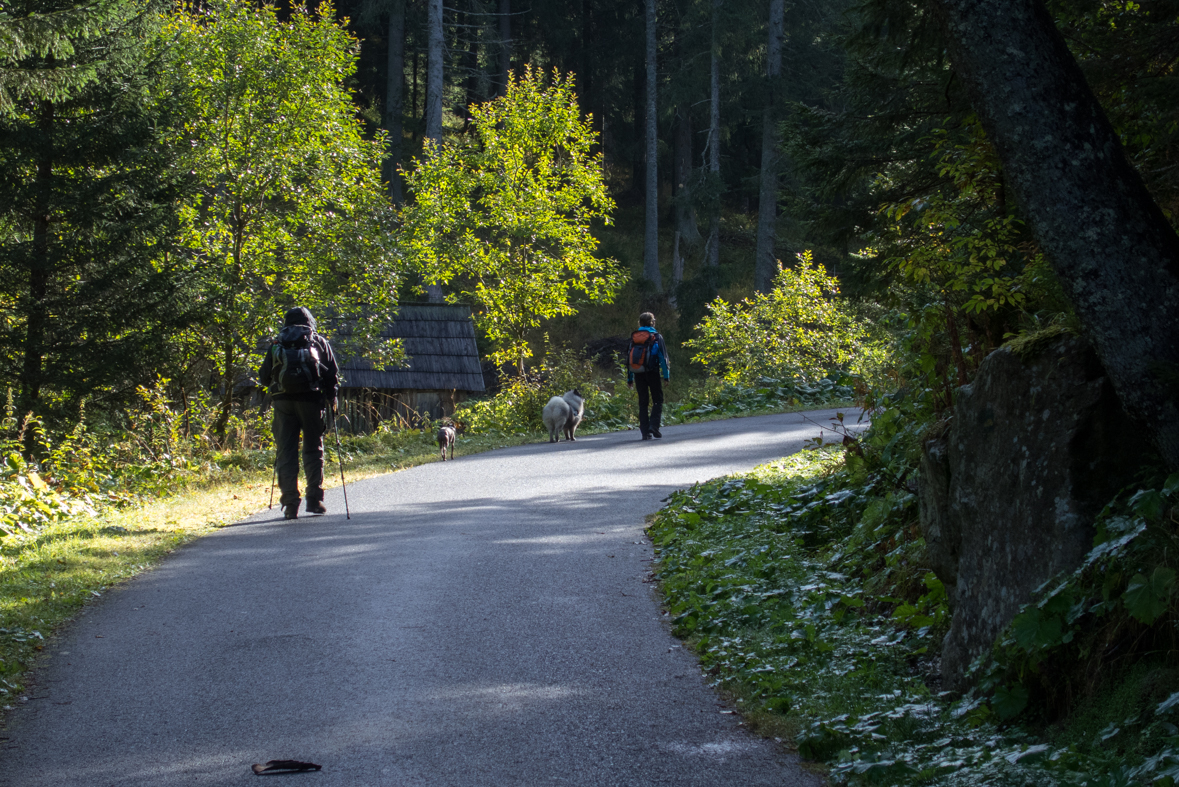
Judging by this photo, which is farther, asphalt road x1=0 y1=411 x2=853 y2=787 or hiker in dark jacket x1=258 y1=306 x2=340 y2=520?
hiker in dark jacket x1=258 y1=306 x2=340 y2=520

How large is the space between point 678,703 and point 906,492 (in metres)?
2.92

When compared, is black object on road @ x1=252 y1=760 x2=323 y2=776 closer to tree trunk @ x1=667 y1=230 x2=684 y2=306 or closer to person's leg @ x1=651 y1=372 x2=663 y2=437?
person's leg @ x1=651 y1=372 x2=663 y2=437

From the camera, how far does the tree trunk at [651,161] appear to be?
39250 millimetres

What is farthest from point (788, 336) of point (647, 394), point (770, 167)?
point (647, 394)

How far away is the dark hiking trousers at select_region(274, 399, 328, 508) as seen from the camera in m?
10.7

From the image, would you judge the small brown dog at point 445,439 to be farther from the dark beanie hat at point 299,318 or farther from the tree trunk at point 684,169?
the tree trunk at point 684,169

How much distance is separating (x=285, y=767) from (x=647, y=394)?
13.6 metres

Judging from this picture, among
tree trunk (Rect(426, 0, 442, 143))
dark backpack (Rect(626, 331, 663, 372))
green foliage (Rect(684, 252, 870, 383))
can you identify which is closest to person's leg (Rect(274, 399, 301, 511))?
dark backpack (Rect(626, 331, 663, 372))

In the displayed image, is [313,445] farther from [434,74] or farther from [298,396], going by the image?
[434,74]

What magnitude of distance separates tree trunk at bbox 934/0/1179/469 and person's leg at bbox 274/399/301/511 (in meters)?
7.96

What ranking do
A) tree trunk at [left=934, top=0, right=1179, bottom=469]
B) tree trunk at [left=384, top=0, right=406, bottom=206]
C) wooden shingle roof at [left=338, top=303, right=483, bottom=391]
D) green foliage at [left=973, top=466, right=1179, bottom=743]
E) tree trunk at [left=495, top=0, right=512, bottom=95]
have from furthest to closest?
tree trunk at [left=495, top=0, right=512, bottom=95], tree trunk at [left=384, top=0, right=406, bottom=206], wooden shingle roof at [left=338, top=303, right=483, bottom=391], tree trunk at [left=934, top=0, right=1179, bottom=469], green foliage at [left=973, top=466, right=1179, bottom=743]

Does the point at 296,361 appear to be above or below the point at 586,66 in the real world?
below

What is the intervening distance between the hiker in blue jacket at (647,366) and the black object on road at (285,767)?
12973 millimetres

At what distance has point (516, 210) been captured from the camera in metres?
24.8
